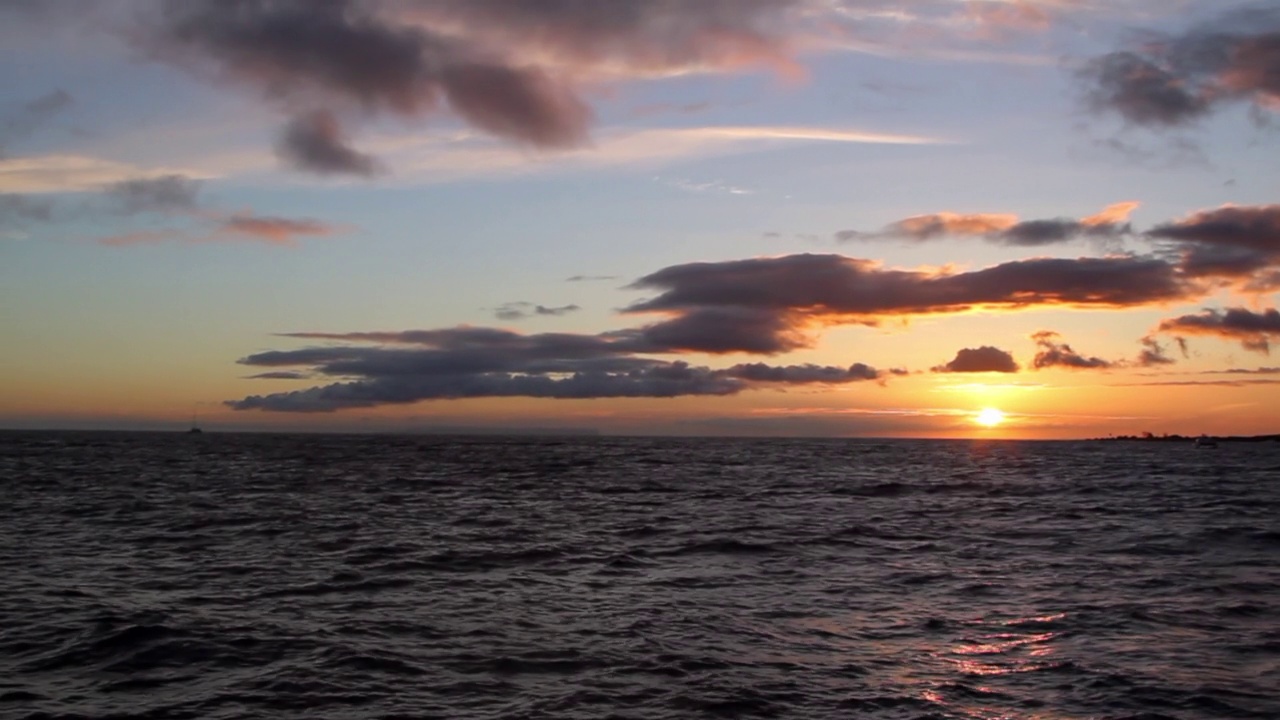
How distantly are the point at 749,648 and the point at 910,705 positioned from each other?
402cm

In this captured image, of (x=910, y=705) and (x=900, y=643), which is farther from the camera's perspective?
(x=900, y=643)

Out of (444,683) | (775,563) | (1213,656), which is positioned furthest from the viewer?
(775,563)

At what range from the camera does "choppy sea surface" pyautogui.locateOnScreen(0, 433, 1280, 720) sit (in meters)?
15.1

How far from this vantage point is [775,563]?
2909 cm

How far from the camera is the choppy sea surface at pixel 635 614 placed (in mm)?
15078

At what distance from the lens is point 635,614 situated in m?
21.3

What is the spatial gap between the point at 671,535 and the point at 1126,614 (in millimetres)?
17890

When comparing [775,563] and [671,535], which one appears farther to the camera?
[671,535]

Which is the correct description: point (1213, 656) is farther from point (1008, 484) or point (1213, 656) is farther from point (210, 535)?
point (1008, 484)

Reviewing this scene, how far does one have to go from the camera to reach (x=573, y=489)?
64.6 m

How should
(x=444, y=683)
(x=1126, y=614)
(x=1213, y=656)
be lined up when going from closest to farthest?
(x=444, y=683) < (x=1213, y=656) < (x=1126, y=614)

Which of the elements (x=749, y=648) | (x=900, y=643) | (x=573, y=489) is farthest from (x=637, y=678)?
(x=573, y=489)

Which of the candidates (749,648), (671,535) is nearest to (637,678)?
(749,648)

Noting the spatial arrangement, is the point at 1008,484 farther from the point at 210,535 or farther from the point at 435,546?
the point at 210,535
